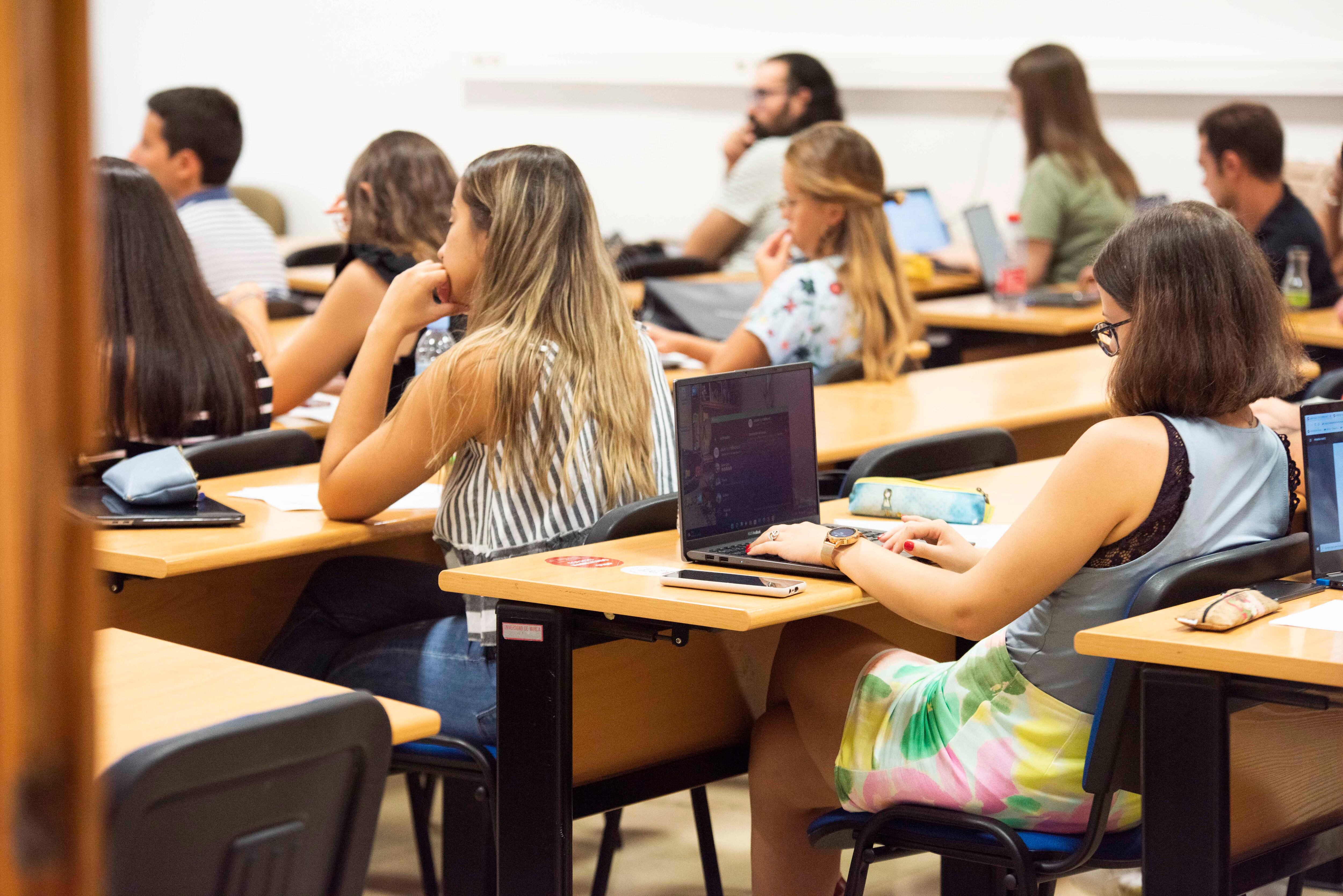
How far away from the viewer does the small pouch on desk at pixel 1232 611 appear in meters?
1.68

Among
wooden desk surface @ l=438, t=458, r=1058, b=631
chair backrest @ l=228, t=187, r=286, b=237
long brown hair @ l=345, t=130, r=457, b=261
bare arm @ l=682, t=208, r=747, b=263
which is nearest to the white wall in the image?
chair backrest @ l=228, t=187, r=286, b=237

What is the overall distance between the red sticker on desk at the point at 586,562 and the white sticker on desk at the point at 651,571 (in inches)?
1.2

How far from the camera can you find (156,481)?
2404mm

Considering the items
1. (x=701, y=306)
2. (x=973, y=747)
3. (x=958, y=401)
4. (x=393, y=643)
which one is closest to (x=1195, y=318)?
(x=973, y=747)

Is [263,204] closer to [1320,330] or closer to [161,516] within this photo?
[1320,330]

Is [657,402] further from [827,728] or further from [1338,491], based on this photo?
[1338,491]

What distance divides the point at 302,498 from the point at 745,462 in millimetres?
841

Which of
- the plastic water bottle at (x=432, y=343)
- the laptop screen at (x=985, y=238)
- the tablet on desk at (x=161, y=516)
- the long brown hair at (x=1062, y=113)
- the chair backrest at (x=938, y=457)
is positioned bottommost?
the tablet on desk at (x=161, y=516)

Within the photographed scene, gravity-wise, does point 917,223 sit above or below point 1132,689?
above

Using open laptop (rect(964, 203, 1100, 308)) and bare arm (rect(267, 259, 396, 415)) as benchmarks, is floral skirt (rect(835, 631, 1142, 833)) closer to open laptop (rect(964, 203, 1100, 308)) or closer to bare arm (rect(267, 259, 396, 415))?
bare arm (rect(267, 259, 396, 415))

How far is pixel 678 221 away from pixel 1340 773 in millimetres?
6033

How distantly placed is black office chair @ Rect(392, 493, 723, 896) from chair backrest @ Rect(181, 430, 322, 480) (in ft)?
2.22

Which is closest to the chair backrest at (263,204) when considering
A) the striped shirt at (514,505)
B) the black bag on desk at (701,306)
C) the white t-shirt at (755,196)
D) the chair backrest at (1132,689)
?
the white t-shirt at (755,196)

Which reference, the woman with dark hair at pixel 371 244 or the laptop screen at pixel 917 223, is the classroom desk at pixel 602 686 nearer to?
the woman with dark hair at pixel 371 244
